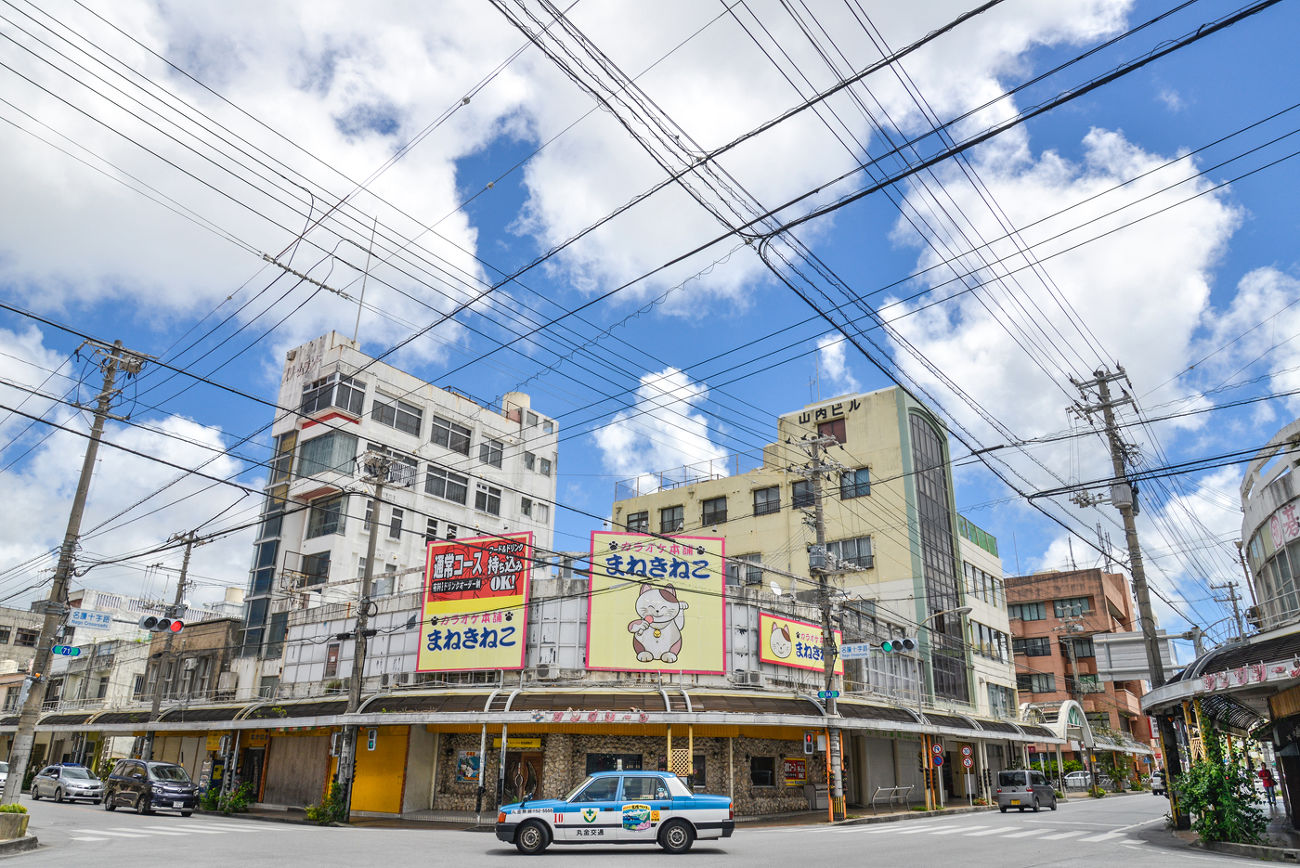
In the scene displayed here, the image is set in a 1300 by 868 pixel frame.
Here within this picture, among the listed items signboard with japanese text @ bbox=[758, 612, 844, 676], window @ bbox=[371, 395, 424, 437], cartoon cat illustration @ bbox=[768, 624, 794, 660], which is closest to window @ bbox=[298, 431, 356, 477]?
window @ bbox=[371, 395, 424, 437]

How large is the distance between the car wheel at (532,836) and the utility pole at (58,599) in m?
10.8

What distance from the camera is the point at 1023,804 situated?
3450 centimetres

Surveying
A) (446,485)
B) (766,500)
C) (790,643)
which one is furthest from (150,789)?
(766,500)

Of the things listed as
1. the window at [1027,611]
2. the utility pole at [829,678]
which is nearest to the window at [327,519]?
the utility pole at [829,678]

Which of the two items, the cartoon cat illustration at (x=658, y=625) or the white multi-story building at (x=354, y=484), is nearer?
the cartoon cat illustration at (x=658, y=625)

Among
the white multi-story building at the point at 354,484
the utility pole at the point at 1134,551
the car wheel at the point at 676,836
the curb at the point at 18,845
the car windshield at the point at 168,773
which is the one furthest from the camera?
the white multi-story building at the point at 354,484

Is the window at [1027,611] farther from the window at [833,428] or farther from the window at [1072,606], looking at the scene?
the window at [833,428]

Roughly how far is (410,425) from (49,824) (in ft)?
94.4

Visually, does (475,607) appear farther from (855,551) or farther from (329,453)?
(855,551)

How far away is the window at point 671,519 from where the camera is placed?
53.2 metres

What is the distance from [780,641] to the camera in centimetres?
3075

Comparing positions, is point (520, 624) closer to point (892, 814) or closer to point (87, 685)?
point (892, 814)

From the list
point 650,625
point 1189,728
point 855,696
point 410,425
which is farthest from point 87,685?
point 1189,728

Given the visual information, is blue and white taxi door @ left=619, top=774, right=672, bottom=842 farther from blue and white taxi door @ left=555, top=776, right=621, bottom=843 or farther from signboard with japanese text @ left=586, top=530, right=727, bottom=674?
signboard with japanese text @ left=586, top=530, right=727, bottom=674
